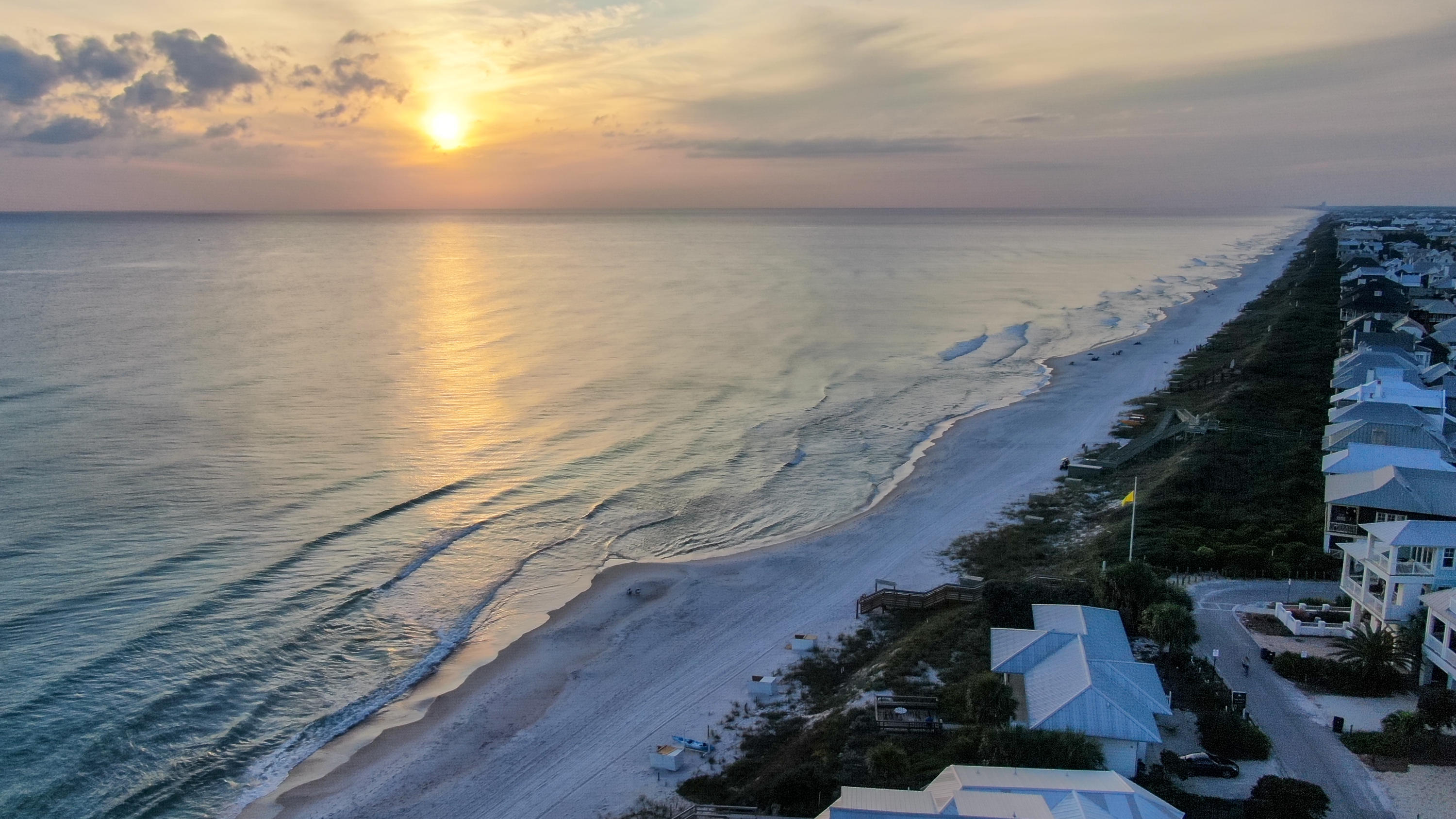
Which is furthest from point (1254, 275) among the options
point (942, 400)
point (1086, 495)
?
point (1086, 495)

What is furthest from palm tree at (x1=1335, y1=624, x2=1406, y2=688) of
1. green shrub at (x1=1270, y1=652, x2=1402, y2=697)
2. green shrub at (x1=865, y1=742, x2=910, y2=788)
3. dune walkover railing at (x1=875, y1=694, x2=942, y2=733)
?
green shrub at (x1=865, y1=742, x2=910, y2=788)

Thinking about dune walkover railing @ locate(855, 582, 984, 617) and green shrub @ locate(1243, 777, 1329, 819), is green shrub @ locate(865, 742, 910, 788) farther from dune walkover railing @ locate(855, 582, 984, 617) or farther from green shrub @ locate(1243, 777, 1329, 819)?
dune walkover railing @ locate(855, 582, 984, 617)

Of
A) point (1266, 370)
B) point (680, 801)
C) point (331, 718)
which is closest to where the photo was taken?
point (680, 801)

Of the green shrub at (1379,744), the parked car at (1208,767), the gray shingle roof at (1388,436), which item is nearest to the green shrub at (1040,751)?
the parked car at (1208,767)

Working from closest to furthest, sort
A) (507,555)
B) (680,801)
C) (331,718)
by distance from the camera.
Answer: (680,801) → (331,718) → (507,555)

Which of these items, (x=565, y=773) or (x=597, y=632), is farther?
(x=597, y=632)

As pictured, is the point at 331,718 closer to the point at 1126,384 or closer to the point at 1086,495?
the point at 1086,495

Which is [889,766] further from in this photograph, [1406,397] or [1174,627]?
[1406,397]

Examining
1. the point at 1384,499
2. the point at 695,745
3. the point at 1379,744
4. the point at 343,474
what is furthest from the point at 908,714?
the point at 343,474
